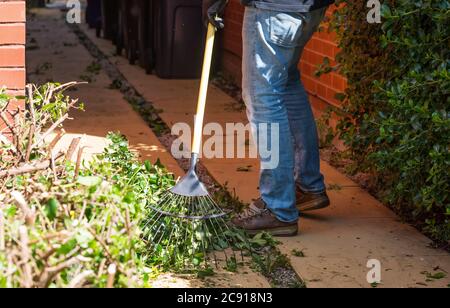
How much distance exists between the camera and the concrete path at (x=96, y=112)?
4.45 meters

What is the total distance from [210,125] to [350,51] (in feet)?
7.60

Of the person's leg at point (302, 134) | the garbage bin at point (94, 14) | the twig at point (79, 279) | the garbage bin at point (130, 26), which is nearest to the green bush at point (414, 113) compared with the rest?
the person's leg at point (302, 134)

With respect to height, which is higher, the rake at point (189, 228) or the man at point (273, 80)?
the man at point (273, 80)

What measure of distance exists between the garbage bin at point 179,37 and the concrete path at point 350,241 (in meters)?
3.93

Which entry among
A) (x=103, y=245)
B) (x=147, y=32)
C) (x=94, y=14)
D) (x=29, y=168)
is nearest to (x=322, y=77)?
(x=147, y=32)

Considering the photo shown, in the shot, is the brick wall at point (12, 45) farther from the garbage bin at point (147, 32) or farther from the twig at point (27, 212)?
the garbage bin at point (147, 32)

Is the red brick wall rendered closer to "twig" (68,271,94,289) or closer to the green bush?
the green bush

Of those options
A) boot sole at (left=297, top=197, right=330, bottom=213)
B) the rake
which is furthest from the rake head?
boot sole at (left=297, top=197, right=330, bottom=213)

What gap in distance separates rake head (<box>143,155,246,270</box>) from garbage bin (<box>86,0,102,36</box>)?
36.4 feet

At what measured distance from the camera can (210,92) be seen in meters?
9.73

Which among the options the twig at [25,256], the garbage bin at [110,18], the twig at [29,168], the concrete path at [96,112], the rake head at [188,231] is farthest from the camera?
the garbage bin at [110,18]

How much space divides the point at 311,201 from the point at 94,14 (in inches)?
470

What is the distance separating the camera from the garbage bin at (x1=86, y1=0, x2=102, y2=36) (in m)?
15.7
